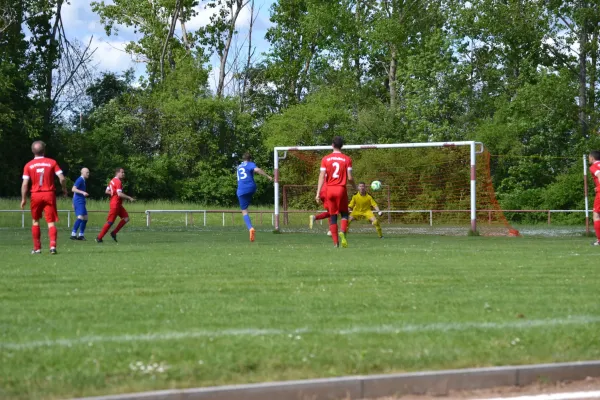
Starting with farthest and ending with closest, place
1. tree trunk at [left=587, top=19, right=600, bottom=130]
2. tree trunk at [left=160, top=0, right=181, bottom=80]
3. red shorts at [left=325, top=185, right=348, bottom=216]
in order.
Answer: tree trunk at [left=160, top=0, right=181, bottom=80], tree trunk at [left=587, top=19, right=600, bottom=130], red shorts at [left=325, top=185, right=348, bottom=216]

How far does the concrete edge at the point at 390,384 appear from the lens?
5.29 m

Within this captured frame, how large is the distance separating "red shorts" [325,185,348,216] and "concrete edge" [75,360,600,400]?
1227 centimetres

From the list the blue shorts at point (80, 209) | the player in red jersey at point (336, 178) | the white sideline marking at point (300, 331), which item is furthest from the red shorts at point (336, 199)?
the white sideline marking at point (300, 331)

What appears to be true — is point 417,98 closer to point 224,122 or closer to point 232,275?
point 224,122

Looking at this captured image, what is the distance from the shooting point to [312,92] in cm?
6347

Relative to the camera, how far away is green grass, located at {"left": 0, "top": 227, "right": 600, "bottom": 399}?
583cm

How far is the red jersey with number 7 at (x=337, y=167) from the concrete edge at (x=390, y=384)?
1221cm

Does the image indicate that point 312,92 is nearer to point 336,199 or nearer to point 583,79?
point 583,79

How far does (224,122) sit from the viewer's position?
60875 millimetres

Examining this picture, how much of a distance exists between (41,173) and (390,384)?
11.7 metres

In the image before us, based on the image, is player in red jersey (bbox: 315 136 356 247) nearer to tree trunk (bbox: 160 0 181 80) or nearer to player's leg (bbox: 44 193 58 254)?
player's leg (bbox: 44 193 58 254)

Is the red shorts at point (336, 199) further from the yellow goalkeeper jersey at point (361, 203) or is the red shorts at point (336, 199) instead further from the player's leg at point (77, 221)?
the player's leg at point (77, 221)

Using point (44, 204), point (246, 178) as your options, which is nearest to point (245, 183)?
point (246, 178)

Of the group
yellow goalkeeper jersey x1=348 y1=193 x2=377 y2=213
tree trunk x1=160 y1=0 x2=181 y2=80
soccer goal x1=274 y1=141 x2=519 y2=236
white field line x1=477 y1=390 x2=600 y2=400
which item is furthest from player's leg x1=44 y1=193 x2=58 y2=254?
tree trunk x1=160 y1=0 x2=181 y2=80
